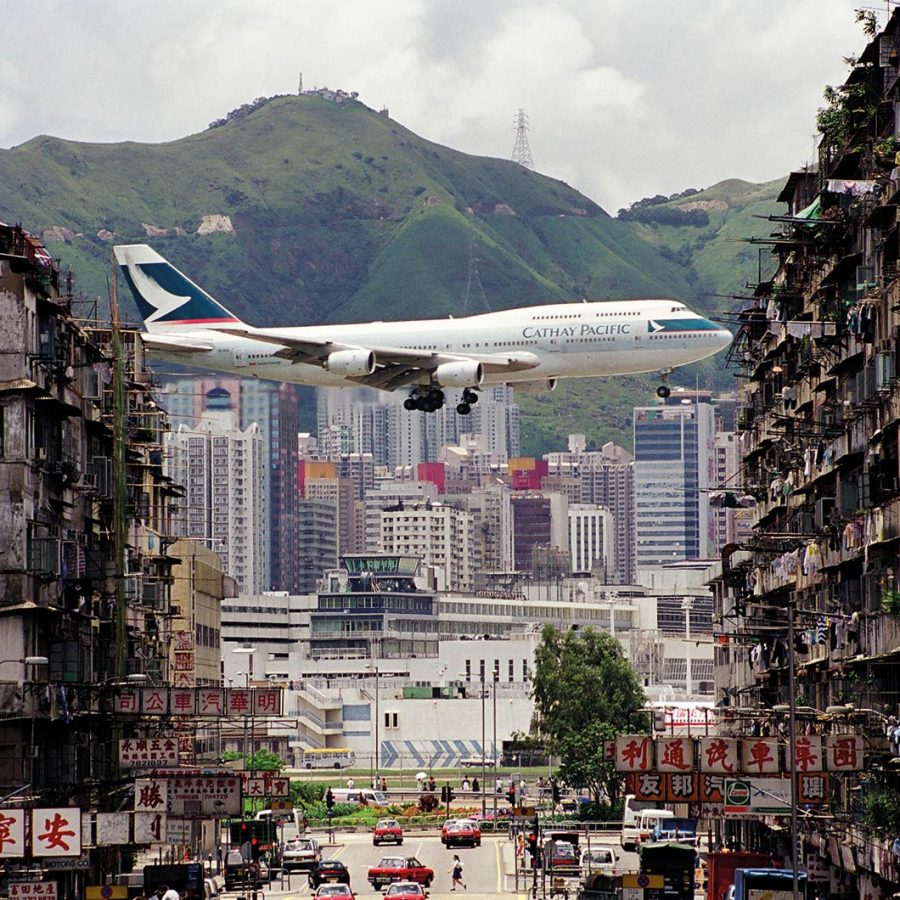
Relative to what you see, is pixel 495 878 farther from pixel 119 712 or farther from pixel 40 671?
pixel 40 671

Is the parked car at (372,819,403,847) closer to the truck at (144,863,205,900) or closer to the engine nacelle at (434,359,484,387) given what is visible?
the engine nacelle at (434,359,484,387)

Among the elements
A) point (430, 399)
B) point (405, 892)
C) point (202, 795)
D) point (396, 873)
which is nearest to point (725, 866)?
point (405, 892)

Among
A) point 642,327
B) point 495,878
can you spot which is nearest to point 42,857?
point 495,878

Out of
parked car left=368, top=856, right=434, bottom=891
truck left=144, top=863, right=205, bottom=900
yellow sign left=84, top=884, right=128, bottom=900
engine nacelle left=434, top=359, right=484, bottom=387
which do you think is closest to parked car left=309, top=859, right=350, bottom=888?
parked car left=368, top=856, right=434, bottom=891

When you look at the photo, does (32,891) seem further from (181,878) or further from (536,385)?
(536,385)

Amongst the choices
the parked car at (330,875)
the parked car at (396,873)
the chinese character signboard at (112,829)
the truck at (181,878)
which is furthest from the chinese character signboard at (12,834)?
the parked car at (396,873)

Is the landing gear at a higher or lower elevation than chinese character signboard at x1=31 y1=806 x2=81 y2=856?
higher
